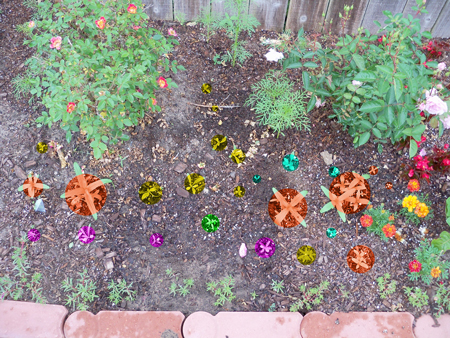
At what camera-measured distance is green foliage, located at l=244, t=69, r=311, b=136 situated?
209 cm

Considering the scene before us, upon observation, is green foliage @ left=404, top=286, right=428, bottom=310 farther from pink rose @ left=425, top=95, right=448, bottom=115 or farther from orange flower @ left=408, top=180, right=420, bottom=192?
pink rose @ left=425, top=95, right=448, bottom=115

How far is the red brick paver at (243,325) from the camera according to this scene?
177 cm

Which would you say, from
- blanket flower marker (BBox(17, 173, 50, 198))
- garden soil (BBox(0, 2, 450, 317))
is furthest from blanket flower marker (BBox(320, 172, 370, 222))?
blanket flower marker (BBox(17, 173, 50, 198))

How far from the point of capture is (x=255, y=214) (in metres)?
2.01

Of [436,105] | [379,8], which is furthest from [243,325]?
[379,8]

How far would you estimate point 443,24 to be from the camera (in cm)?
249

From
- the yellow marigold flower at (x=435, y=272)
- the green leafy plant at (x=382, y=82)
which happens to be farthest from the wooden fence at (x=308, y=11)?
the yellow marigold flower at (x=435, y=272)

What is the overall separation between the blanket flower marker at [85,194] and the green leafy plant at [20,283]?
399 millimetres

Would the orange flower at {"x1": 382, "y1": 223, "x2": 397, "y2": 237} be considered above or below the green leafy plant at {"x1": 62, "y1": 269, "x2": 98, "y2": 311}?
above

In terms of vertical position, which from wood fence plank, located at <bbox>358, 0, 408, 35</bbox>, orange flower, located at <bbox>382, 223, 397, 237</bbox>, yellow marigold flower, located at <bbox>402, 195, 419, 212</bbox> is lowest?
orange flower, located at <bbox>382, 223, 397, 237</bbox>

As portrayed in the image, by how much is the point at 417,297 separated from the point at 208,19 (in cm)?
230

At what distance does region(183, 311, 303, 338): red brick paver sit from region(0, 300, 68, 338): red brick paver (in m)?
0.72

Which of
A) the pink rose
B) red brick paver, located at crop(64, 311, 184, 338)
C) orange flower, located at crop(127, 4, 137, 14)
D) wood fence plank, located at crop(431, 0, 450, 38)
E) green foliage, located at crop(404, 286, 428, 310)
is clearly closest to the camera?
the pink rose

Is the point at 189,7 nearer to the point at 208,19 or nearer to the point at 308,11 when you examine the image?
the point at 208,19
